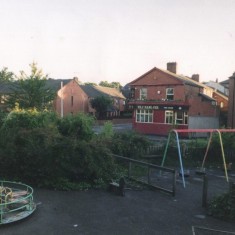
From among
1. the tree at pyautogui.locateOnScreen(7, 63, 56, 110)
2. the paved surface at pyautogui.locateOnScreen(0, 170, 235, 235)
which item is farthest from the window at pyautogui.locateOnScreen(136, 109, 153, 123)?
the paved surface at pyautogui.locateOnScreen(0, 170, 235, 235)

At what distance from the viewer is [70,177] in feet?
47.7

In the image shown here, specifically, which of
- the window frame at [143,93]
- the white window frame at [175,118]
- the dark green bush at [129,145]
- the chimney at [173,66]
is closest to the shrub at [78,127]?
the dark green bush at [129,145]

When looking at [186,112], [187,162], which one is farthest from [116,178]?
[186,112]

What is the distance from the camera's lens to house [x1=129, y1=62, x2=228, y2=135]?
40.6m

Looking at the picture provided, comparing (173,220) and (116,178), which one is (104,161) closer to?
(116,178)

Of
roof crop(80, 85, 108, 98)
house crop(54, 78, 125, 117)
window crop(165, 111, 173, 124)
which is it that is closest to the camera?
window crop(165, 111, 173, 124)

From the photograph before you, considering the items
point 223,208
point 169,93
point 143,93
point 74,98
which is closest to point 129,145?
point 223,208

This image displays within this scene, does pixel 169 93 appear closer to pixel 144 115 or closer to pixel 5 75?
pixel 144 115

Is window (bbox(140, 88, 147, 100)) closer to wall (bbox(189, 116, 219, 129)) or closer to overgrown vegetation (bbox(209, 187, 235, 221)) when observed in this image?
wall (bbox(189, 116, 219, 129))

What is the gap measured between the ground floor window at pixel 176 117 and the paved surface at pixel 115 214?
1036 inches

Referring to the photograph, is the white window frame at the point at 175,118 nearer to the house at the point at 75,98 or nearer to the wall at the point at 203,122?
the wall at the point at 203,122

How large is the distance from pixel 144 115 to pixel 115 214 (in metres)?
33.9

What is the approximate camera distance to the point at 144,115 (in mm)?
44344

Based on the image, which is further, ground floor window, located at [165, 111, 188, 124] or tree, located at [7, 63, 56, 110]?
ground floor window, located at [165, 111, 188, 124]
